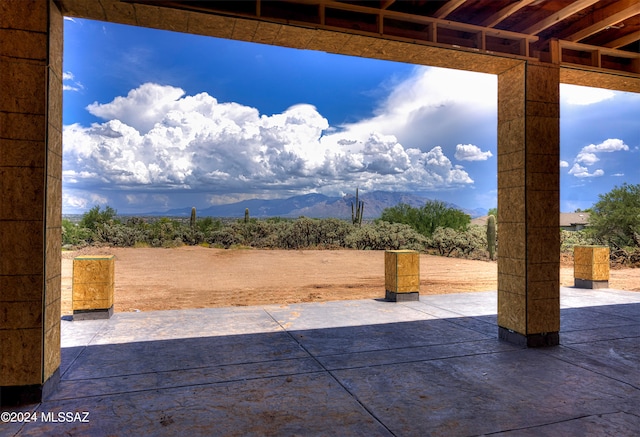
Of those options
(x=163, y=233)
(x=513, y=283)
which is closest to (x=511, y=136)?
(x=513, y=283)

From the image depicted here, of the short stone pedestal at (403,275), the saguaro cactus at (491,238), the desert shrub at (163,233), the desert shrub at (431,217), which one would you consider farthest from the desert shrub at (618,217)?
→ the desert shrub at (163,233)

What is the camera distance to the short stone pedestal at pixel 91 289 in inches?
338

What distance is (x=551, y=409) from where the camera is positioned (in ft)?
14.6

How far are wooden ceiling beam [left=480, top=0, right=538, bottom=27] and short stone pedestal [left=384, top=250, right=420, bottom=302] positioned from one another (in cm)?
589

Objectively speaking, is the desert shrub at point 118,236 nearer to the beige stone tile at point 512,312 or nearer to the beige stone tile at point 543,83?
the beige stone tile at point 512,312

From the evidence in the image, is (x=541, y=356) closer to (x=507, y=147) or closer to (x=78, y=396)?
(x=507, y=147)

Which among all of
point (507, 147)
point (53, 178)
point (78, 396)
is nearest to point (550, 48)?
point (507, 147)

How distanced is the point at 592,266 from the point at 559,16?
9826 millimetres

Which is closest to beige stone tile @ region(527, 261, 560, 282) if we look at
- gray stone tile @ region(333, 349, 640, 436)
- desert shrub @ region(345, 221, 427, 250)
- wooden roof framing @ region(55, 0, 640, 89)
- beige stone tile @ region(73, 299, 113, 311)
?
gray stone tile @ region(333, 349, 640, 436)

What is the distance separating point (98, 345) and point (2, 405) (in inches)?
90.8

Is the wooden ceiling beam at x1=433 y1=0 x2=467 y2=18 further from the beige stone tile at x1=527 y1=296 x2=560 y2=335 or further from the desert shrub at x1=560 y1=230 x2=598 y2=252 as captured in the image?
the desert shrub at x1=560 y1=230 x2=598 y2=252

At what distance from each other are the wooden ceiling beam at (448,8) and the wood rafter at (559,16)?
1545 millimetres

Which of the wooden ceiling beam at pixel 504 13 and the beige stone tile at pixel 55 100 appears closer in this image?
the beige stone tile at pixel 55 100

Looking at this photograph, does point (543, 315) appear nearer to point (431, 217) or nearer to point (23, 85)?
point (23, 85)
